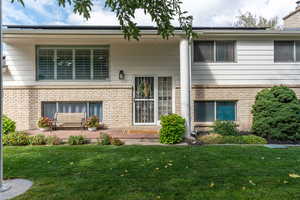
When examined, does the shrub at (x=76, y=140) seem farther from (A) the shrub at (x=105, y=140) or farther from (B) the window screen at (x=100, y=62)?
(B) the window screen at (x=100, y=62)

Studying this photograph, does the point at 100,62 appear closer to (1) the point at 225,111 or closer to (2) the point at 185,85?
(2) the point at 185,85

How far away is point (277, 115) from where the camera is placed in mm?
7039

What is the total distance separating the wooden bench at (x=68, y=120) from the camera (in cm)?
820

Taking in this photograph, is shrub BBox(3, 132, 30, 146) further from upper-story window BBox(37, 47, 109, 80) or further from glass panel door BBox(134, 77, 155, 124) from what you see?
glass panel door BBox(134, 77, 155, 124)

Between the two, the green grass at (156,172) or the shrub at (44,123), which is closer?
the green grass at (156,172)

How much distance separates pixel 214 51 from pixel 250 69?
1707 millimetres

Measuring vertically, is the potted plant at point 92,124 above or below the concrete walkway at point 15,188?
above

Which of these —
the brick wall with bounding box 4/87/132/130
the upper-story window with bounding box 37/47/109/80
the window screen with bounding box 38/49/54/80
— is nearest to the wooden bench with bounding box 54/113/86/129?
the brick wall with bounding box 4/87/132/130

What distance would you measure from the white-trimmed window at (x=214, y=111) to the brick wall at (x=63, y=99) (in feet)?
9.56

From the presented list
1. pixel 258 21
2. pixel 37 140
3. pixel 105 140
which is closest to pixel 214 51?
pixel 105 140

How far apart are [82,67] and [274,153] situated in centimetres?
752

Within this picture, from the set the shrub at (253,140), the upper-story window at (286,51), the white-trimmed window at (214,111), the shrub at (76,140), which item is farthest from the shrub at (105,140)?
the upper-story window at (286,51)

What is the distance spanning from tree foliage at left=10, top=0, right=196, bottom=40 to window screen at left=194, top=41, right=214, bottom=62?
5480mm

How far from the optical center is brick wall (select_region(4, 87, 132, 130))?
328 inches
